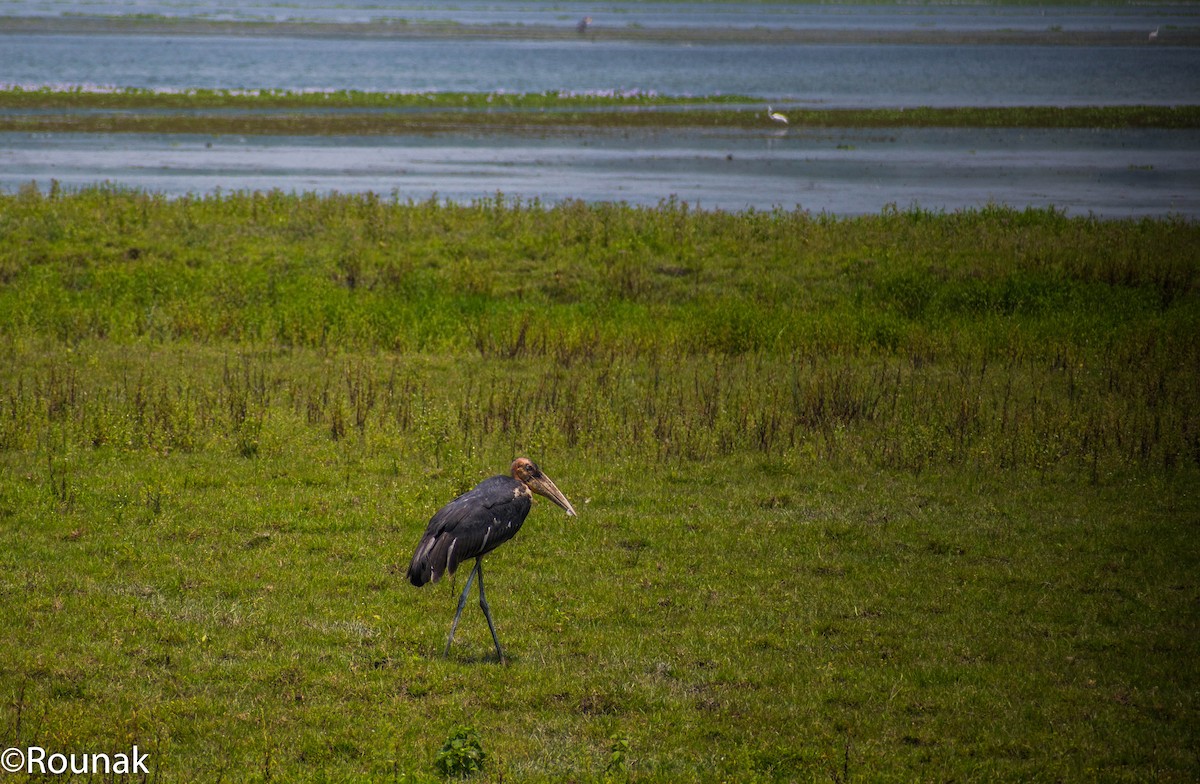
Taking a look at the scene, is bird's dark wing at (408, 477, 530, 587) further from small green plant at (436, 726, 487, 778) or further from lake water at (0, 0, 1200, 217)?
lake water at (0, 0, 1200, 217)

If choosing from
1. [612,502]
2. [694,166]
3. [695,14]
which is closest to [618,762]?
[612,502]

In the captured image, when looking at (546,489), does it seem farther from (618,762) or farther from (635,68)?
(635,68)

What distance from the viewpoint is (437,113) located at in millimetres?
63562

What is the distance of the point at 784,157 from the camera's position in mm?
50188

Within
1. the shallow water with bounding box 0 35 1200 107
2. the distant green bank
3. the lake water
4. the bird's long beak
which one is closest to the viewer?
the bird's long beak

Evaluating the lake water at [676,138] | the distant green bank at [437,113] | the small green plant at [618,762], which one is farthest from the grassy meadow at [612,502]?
the distant green bank at [437,113]

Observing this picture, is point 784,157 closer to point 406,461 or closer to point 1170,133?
point 1170,133

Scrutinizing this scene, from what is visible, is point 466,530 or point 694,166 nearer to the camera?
point 466,530

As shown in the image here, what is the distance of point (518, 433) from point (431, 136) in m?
41.9

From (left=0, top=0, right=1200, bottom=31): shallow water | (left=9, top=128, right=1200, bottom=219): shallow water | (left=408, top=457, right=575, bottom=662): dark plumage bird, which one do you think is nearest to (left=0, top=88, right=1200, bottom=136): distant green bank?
(left=9, top=128, right=1200, bottom=219): shallow water

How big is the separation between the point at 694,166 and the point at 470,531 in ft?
127

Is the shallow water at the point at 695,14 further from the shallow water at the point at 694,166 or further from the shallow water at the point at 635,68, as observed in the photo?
the shallow water at the point at 694,166

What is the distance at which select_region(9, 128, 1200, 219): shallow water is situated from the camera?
3950 centimetres

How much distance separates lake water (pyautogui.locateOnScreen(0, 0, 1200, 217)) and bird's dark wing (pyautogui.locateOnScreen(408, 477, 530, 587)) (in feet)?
91.3
